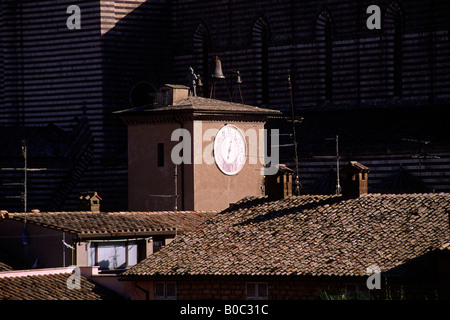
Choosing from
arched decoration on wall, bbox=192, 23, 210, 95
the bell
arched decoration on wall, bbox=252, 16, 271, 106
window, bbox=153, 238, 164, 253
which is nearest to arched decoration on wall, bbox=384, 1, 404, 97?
arched decoration on wall, bbox=252, 16, 271, 106

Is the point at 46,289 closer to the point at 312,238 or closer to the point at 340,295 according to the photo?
the point at 312,238

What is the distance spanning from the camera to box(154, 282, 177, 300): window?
1156 inches

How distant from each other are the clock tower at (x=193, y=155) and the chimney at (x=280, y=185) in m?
5.85

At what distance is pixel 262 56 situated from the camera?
173 ft

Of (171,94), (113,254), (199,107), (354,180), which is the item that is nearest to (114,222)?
(113,254)

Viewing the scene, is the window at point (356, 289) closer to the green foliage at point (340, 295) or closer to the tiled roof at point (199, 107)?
the green foliage at point (340, 295)

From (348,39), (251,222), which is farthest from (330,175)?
(251,222)

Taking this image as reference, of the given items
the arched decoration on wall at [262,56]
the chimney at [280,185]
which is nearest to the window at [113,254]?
the chimney at [280,185]

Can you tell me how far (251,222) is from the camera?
3136 cm

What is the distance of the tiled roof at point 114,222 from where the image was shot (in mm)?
32438

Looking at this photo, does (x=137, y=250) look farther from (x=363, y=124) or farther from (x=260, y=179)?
(x=363, y=124)

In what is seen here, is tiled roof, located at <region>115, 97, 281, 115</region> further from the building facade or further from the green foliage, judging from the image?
the green foliage

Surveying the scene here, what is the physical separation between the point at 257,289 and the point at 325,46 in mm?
23485

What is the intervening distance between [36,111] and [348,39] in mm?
12271
